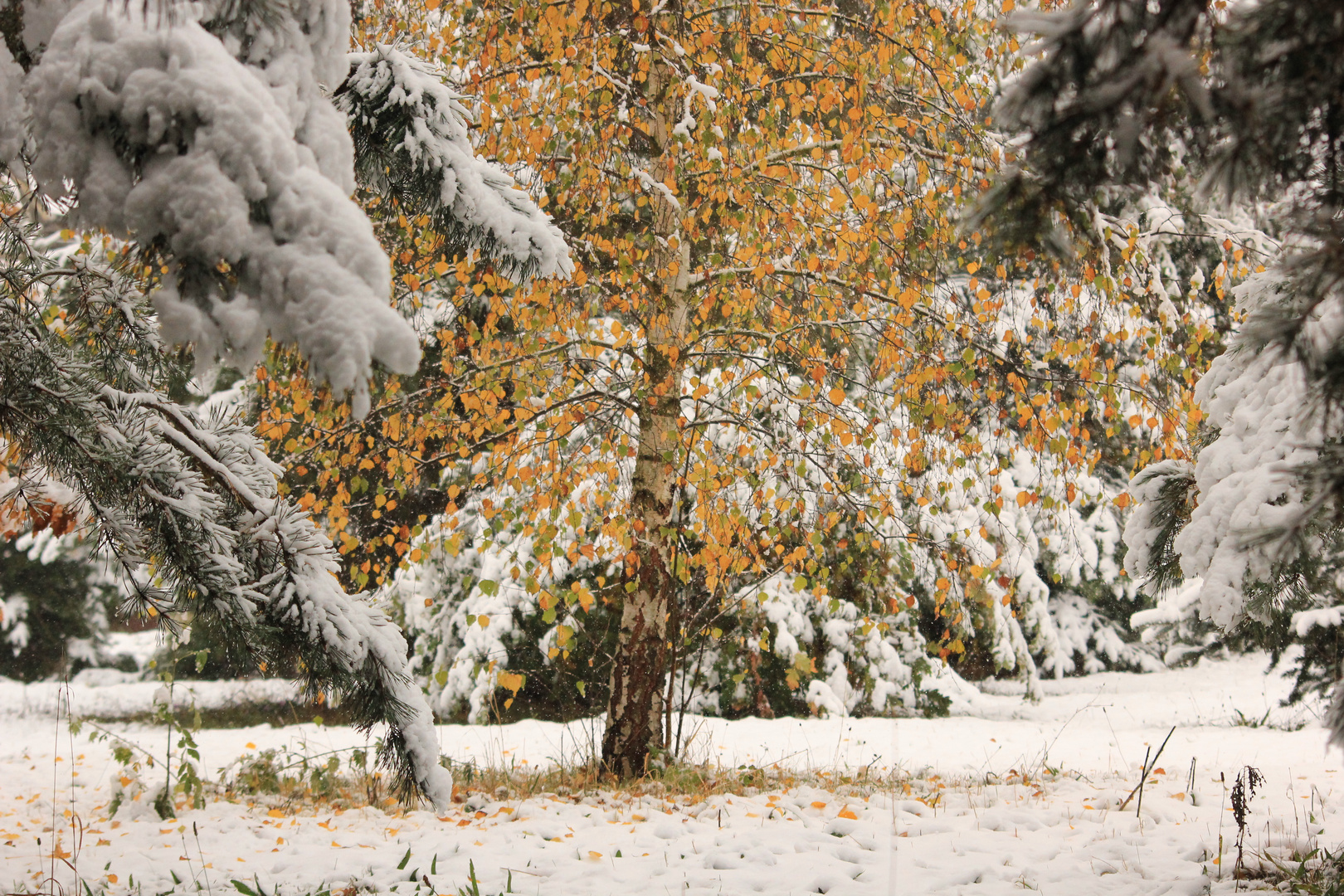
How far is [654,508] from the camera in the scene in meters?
4.10

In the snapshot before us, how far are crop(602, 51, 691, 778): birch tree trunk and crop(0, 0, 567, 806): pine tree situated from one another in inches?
80.5

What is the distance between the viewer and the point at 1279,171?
3.55 ft

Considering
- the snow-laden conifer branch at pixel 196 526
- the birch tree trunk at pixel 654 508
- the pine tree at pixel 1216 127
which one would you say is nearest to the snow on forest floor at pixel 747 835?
the birch tree trunk at pixel 654 508

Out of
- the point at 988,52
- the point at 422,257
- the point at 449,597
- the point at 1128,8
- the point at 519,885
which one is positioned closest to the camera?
the point at 1128,8

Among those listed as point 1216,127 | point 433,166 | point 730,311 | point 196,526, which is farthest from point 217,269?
point 730,311

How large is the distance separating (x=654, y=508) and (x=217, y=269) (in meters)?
3.13

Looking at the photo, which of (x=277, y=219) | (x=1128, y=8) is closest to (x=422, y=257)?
(x=277, y=219)

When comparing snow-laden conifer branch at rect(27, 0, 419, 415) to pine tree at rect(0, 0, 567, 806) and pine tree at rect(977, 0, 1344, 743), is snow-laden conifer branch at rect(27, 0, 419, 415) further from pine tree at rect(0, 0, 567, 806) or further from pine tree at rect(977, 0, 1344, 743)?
pine tree at rect(977, 0, 1344, 743)

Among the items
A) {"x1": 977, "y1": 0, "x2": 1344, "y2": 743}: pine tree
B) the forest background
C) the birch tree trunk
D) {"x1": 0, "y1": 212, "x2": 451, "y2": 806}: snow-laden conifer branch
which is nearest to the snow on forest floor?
the birch tree trunk

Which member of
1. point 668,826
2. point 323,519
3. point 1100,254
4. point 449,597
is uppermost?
point 1100,254

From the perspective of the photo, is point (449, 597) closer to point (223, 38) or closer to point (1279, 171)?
point (223, 38)

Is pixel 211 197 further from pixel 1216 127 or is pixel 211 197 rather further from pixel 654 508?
pixel 654 508

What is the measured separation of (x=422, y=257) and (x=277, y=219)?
3.17 metres

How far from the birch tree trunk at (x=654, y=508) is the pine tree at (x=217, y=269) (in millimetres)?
2045
